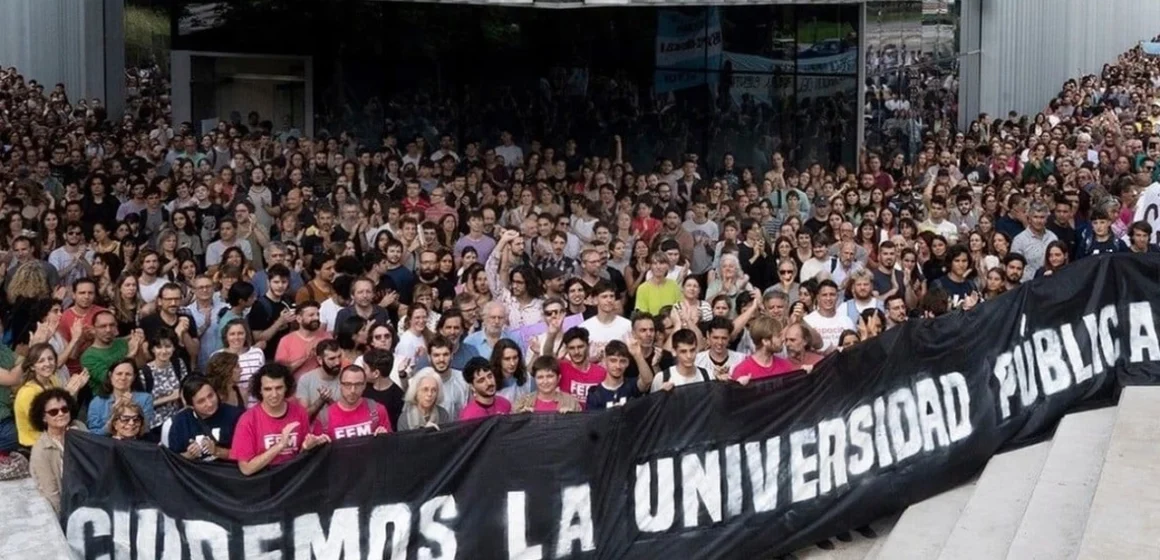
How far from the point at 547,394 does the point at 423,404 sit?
734mm

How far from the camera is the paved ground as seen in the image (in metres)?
9.40

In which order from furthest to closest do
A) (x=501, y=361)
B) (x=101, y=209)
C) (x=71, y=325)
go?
(x=101, y=209)
(x=71, y=325)
(x=501, y=361)

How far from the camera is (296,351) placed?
12055 mm

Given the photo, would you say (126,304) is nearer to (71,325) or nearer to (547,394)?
(71,325)

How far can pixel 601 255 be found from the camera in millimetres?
14836

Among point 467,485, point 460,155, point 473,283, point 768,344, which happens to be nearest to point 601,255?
point 473,283

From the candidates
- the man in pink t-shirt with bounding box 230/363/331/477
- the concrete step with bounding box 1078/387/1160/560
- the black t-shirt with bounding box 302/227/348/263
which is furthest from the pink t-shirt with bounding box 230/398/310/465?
the black t-shirt with bounding box 302/227/348/263

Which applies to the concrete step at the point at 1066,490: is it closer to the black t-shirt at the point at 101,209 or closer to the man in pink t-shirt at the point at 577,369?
the man in pink t-shirt at the point at 577,369

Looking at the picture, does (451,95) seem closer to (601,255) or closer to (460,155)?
(460,155)

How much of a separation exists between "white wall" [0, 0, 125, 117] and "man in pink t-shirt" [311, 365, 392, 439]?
1800 centimetres

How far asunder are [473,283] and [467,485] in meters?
3.89

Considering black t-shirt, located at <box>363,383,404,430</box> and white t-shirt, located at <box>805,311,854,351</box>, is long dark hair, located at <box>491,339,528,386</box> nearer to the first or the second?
black t-shirt, located at <box>363,383,404,430</box>

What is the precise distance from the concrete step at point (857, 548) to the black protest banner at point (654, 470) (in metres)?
0.16

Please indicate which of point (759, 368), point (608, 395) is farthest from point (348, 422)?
point (759, 368)
